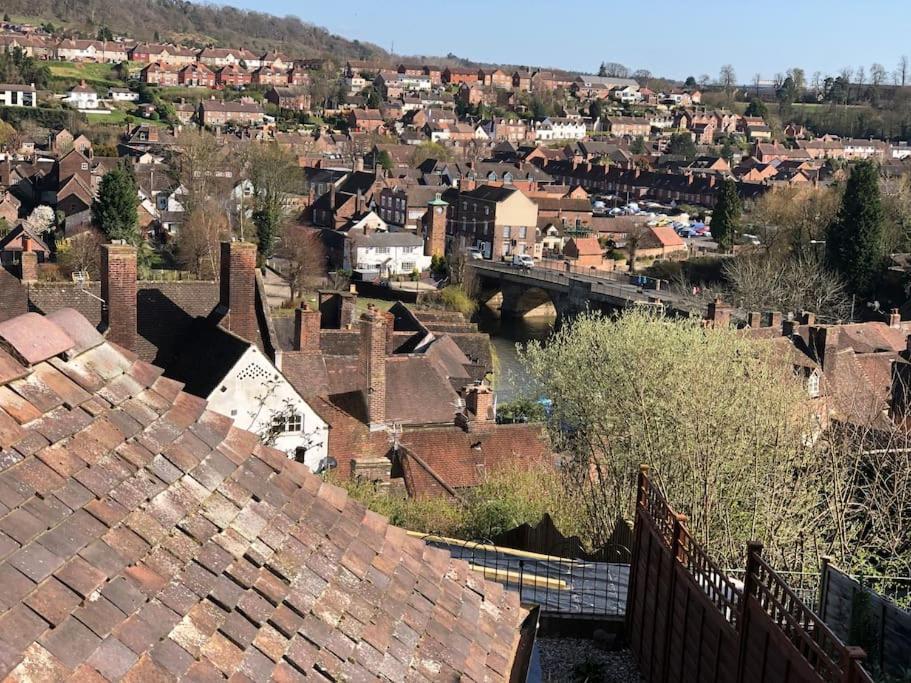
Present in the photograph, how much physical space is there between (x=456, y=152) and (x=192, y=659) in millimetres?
109536

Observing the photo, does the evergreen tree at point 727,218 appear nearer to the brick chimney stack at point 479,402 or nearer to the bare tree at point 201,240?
the bare tree at point 201,240

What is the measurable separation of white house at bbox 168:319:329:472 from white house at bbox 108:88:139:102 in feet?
338

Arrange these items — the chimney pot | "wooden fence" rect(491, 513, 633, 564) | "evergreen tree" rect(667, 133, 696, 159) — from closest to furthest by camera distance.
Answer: "wooden fence" rect(491, 513, 633, 564), the chimney pot, "evergreen tree" rect(667, 133, 696, 159)

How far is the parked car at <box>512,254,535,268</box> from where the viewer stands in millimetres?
62875

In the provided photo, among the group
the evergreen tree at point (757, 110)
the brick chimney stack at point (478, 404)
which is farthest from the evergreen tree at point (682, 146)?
the brick chimney stack at point (478, 404)

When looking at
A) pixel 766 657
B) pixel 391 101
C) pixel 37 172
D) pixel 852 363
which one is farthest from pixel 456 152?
pixel 766 657

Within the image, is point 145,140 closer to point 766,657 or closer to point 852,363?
point 852,363

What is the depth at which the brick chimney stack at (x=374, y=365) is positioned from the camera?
1988cm

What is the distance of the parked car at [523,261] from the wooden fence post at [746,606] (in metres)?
55.7

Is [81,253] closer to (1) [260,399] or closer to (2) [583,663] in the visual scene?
(1) [260,399]

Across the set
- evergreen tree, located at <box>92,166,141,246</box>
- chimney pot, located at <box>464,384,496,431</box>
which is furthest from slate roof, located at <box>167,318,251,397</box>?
evergreen tree, located at <box>92,166,141,246</box>

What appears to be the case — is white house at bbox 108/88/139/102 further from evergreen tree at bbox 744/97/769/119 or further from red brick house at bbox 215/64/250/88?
evergreen tree at bbox 744/97/769/119

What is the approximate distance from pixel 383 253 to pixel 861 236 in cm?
2526

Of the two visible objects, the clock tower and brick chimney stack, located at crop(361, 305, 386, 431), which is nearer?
brick chimney stack, located at crop(361, 305, 386, 431)
